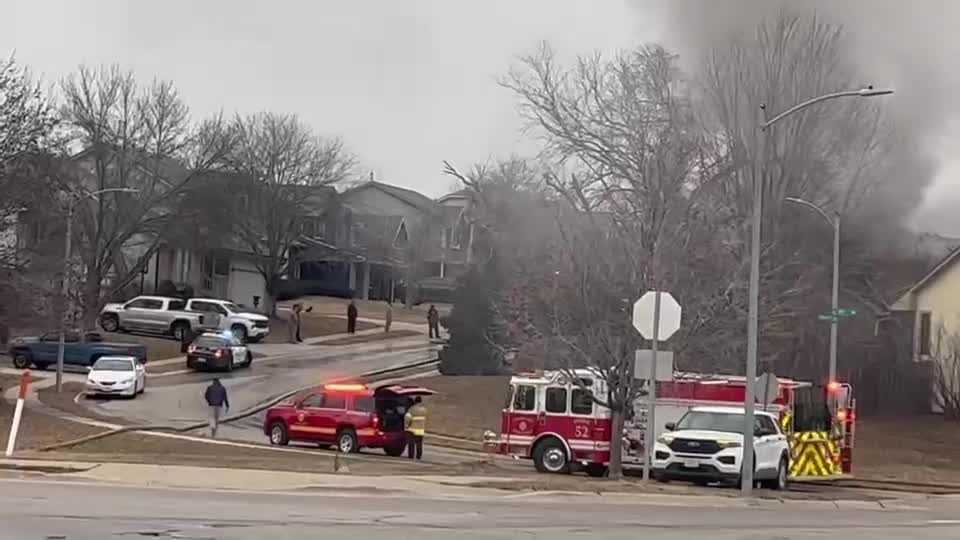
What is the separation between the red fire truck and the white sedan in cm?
1483

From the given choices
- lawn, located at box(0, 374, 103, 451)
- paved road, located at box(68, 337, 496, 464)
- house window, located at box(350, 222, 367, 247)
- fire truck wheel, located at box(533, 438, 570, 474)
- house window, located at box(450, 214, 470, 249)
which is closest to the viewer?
fire truck wheel, located at box(533, 438, 570, 474)

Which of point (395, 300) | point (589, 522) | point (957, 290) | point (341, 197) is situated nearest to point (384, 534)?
point (589, 522)

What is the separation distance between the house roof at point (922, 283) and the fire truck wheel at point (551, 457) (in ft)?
87.7

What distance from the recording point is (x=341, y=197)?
264 feet

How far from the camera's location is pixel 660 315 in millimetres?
20047

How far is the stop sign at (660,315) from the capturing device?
20031 millimetres

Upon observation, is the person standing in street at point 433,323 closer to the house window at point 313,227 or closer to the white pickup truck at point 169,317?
the white pickup truck at point 169,317

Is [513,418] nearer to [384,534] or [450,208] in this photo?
[384,534]

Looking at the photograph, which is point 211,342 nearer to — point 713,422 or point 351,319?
point 351,319

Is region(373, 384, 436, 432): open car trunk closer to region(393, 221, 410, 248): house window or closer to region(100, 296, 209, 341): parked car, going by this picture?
region(100, 296, 209, 341): parked car

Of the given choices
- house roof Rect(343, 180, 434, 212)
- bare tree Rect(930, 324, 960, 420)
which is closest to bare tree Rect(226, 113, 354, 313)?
house roof Rect(343, 180, 434, 212)

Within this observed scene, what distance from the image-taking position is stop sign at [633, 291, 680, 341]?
2003 centimetres

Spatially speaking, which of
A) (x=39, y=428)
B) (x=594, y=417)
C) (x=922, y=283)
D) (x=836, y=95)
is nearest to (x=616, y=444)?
(x=594, y=417)

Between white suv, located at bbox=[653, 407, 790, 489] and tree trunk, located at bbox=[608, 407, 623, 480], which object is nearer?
white suv, located at bbox=[653, 407, 790, 489]
